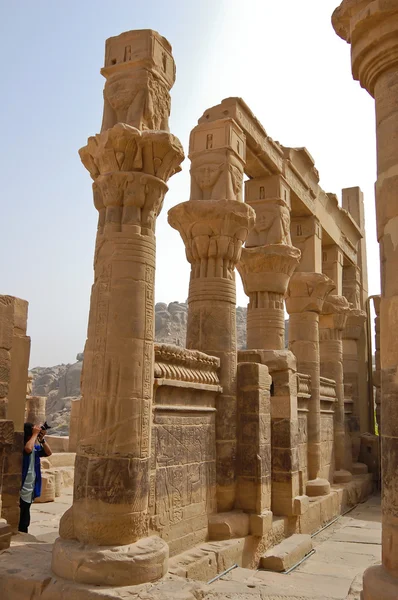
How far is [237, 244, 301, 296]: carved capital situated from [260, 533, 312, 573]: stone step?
→ 4348 mm

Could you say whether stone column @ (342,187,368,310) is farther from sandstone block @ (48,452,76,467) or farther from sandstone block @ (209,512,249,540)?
sandstone block @ (209,512,249,540)

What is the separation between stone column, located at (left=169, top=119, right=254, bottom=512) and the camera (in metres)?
7.57

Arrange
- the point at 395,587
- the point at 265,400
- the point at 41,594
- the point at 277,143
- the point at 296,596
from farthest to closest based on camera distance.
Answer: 1. the point at 277,143
2. the point at 265,400
3. the point at 296,596
4. the point at 41,594
5. the point at 395,587

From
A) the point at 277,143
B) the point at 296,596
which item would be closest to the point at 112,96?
the point at 296,596

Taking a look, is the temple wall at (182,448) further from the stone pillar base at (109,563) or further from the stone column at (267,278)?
the stone column at (267,278)

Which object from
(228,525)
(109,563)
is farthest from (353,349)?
(109,563)

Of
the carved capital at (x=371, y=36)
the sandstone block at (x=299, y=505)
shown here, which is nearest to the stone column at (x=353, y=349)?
the sandstone block at (x=299, y=505)

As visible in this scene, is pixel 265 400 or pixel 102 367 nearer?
pixel 102 367

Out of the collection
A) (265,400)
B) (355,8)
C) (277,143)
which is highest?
(277,143)

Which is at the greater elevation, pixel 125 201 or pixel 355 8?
pixel 355 8

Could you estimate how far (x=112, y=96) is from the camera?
5.77 metres

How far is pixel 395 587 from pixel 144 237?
3638 mm

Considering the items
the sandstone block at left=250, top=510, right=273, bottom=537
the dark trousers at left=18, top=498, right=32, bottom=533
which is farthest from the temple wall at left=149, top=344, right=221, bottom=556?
the dark trousers at left=18, top=498, right=32, bottom=533

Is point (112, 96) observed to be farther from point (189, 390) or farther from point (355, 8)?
point (189, 390)
